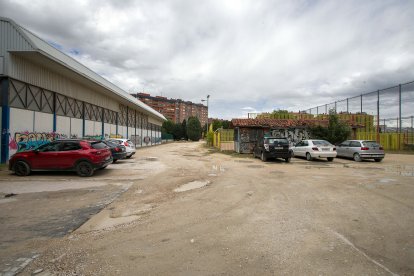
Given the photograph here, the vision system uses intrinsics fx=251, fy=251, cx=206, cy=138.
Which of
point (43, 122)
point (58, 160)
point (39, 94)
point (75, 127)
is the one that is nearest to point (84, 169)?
point (58, 160)

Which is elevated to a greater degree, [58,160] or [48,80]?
[48,80]

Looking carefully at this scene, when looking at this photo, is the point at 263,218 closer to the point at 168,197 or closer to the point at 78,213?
the point at 168,197

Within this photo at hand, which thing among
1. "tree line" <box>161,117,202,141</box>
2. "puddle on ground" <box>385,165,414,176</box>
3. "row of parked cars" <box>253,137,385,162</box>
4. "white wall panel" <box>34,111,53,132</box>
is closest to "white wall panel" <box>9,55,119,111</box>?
"white wall panel" <box>34,111,53,132</box>

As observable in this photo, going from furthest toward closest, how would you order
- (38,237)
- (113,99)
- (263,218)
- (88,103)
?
(113,99)
(88,103)
(263,218)
(38,237)

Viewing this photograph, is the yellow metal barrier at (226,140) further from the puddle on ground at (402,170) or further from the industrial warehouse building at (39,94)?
the puddle on ground at (402,170)

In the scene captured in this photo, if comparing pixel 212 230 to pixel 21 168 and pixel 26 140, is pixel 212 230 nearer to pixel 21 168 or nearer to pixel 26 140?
pixel 21 168

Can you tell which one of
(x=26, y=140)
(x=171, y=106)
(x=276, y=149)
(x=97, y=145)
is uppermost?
(x=171, y=106)

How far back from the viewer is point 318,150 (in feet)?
58.7

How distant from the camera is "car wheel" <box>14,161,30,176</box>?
1074 centimetres

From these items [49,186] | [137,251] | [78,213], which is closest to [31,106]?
[49,186]

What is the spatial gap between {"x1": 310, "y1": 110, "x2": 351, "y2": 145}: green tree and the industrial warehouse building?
21.2 meters

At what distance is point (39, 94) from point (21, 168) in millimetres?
7706

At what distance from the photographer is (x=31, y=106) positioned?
15.8 m

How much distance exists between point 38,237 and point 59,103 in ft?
55.5
